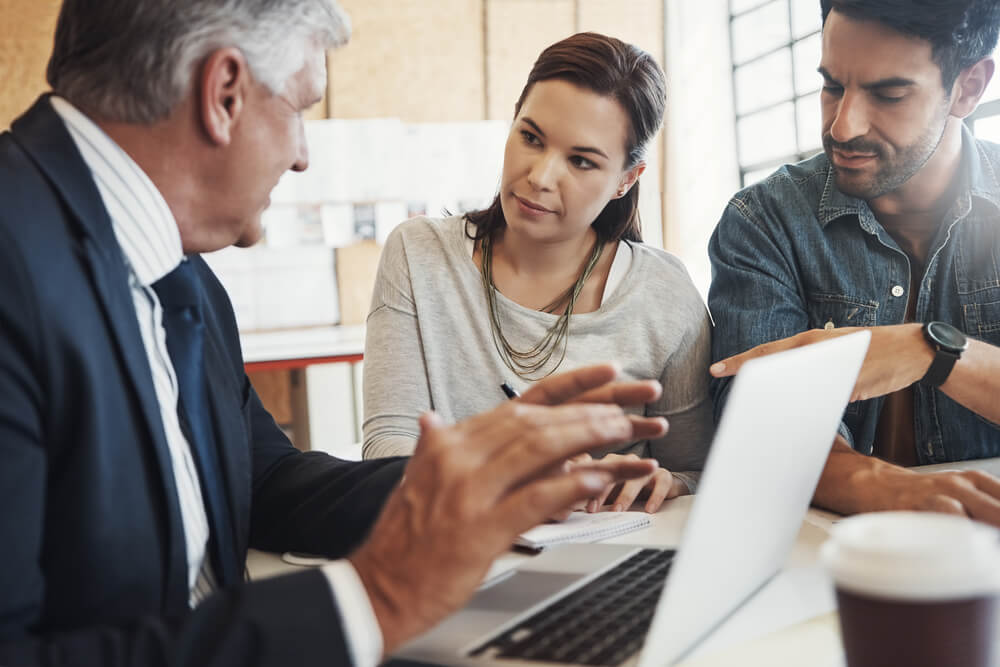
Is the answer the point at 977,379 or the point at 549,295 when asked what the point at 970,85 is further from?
the point at 549,295

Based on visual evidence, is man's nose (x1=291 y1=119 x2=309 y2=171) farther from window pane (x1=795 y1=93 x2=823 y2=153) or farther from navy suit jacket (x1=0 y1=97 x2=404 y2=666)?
window pane (x1=795 y1=93 x2=823 y2=153)

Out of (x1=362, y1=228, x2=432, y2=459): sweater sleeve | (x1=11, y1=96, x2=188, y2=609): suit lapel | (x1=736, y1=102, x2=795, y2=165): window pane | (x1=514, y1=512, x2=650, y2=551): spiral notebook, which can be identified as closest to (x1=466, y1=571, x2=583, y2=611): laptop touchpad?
(x1=514, y1=512, x2=650, y2=551): spiral notebook

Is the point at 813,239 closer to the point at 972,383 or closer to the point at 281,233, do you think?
the point at 972,383

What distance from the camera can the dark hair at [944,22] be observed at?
57.1 inches

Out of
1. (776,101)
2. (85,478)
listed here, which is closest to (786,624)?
(85,478)

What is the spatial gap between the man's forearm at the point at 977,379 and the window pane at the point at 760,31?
14.9ft

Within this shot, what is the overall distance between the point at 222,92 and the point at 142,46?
0.09 meters

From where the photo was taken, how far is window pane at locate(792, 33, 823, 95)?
5113 mm

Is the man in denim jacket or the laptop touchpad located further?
the man in denim jacket

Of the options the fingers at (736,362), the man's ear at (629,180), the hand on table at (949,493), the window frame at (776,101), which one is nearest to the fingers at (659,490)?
the fingers at (736,362)

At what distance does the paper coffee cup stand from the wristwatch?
0.82m

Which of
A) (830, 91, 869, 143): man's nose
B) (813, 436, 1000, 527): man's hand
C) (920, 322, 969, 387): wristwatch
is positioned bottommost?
(813, 436, 1000, 527): man's hand

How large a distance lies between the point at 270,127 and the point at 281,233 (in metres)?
4.73

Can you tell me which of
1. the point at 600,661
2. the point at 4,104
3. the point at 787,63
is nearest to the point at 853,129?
the point at 600,661
